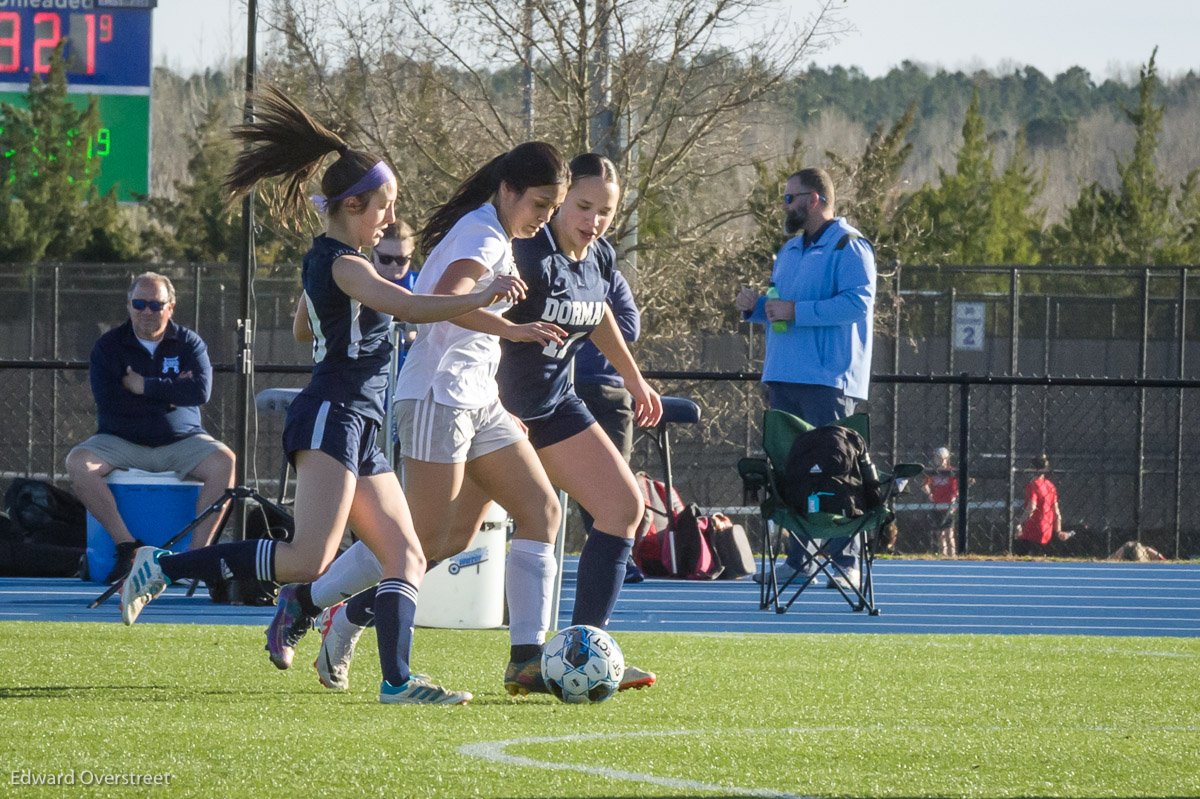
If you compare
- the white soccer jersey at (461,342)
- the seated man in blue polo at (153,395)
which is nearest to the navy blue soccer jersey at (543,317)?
the white soccer jersey at (461,342)

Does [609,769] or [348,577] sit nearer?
[609,769]

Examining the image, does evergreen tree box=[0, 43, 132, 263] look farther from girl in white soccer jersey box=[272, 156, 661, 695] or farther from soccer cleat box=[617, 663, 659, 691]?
soccer cleat box=[617, 663, 659, 691]

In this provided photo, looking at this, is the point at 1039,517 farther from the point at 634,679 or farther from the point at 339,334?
the point at 339,334

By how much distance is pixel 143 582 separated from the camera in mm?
4863

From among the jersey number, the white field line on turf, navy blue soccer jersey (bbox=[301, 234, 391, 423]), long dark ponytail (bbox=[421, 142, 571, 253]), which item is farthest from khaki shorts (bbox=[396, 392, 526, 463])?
the white field line on turf

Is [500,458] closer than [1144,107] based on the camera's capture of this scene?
Yes

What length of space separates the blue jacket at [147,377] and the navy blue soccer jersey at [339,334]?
430 cm

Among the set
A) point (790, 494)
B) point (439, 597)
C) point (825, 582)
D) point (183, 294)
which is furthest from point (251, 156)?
point (183, 294)

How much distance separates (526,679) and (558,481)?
646mm

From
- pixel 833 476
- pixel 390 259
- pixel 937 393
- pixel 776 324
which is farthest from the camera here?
pixel 937 393

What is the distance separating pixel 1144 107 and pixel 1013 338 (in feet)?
34.9

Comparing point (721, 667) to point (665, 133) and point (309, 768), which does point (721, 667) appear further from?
point (665, 133)

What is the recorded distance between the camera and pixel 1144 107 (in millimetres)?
27578

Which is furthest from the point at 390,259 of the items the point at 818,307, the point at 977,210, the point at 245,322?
the point at 977,210
